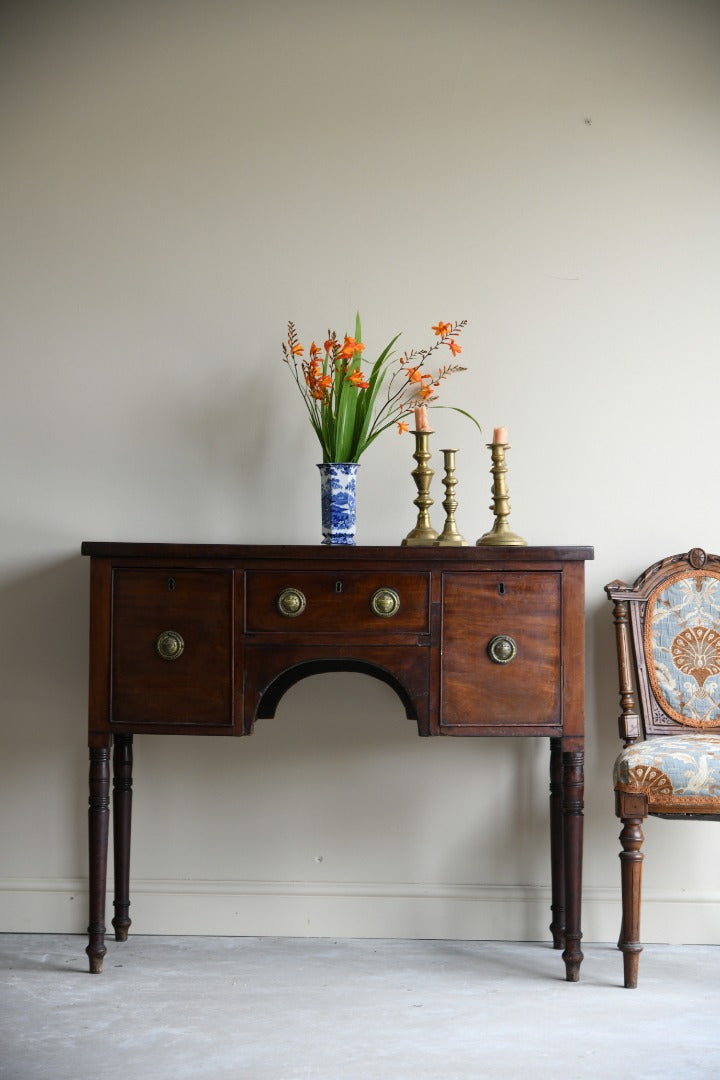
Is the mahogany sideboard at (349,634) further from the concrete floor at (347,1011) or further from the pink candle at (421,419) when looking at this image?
the pink candle at (421,419)

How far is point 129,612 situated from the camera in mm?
2223

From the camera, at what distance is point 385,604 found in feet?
7.19

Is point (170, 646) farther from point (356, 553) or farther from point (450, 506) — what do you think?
point (450, 506)

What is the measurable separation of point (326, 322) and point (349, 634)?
89 cm

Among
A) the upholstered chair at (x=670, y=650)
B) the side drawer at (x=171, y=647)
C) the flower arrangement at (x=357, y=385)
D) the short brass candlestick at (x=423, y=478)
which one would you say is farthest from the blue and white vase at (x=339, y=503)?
the upholstered chair at (x=670, y=650)

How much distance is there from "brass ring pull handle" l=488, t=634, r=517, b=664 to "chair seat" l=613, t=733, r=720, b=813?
12.6 inches

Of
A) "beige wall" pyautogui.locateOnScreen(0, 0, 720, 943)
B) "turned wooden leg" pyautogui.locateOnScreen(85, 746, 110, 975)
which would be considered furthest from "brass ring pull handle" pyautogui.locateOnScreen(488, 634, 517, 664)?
"turned wooden leg" pyautogui.locateOnScreen(85, 746, 110, 975)

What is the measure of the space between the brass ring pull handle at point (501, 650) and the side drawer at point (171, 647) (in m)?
0.55

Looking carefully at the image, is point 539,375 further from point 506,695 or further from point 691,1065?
point 691,1065

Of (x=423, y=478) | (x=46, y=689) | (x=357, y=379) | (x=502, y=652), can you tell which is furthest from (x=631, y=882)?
(x=46, y=689)

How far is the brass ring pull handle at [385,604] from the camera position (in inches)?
86.3

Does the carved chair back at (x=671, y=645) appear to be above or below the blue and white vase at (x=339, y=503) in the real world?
below

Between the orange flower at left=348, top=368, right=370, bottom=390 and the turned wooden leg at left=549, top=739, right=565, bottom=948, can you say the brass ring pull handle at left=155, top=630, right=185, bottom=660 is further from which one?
the turned wooden leg at left=549, top=739, right=565, bottom=948

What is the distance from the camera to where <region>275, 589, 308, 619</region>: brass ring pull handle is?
2.19m
